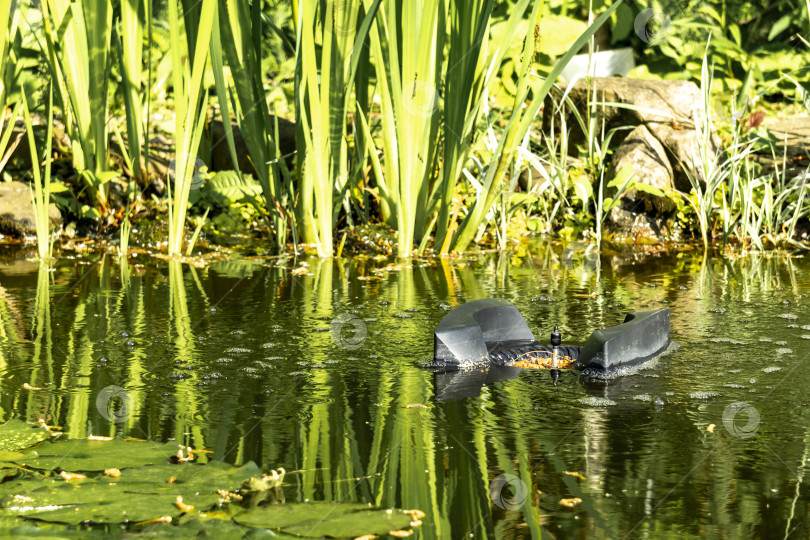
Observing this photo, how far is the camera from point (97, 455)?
199 centimetres

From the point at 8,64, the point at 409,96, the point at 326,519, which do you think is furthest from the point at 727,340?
the point at 8,64

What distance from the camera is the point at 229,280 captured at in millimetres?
4090

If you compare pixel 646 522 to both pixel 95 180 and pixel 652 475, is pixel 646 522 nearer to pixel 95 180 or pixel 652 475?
pixel 652 475

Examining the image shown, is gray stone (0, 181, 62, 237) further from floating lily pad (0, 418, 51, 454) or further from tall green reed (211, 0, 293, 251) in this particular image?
floating lily pad (0, 418, 51, 454)

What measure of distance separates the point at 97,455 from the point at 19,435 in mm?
224

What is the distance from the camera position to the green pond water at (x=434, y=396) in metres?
1.81

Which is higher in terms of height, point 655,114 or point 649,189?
point 655,114

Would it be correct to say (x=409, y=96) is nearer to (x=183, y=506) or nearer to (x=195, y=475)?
(x=195, y=475)

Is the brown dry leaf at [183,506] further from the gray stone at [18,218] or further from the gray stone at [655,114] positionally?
the gray stone at [655,114]

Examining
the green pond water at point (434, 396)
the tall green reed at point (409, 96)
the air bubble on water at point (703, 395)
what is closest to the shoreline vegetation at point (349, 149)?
the tall green reed at point (409, 96)

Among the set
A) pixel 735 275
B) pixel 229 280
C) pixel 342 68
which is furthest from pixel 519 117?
pixel 229 280

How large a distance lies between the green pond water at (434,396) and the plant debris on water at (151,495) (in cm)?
5

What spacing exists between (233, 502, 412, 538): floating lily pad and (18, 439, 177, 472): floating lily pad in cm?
35

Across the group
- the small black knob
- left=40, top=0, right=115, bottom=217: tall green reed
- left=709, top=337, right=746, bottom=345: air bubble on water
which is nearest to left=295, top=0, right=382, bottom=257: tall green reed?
left=40, top=0, right=115, bottom=217: tall green reed
